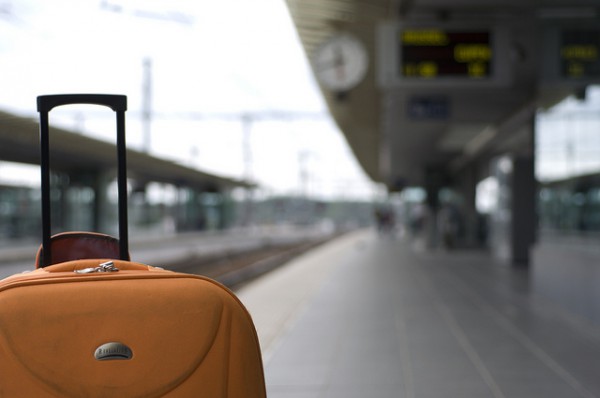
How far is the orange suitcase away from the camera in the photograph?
1.66 meters

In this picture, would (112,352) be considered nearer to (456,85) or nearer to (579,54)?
(456,85)

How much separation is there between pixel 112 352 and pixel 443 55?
607cm

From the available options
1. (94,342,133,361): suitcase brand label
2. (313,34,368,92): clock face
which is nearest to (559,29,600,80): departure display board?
(313,34,368,92): clock face

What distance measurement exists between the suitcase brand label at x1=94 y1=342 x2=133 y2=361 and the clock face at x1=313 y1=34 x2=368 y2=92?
7.25m

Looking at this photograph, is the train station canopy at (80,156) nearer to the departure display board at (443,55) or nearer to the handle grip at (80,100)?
the handle grip at (80,100)

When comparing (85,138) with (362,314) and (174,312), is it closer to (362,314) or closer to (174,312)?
(362,314)

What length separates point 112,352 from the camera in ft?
A: 5.53

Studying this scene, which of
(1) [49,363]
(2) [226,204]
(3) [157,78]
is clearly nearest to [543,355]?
(1) [49,363]

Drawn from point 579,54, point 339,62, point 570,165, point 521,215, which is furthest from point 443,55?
point 521,215

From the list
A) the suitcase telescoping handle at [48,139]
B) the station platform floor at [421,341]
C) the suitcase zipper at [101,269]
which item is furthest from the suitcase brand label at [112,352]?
the station platform floor at [421,341]

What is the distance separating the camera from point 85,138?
1150 centimetres

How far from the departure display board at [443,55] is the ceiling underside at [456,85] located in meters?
0.10

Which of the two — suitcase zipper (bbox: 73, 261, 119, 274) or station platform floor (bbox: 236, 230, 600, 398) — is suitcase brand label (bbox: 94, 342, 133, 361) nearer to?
suitcase zipper (bbox: 73, 261, 119, 274)

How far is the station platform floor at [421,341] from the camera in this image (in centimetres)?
434
